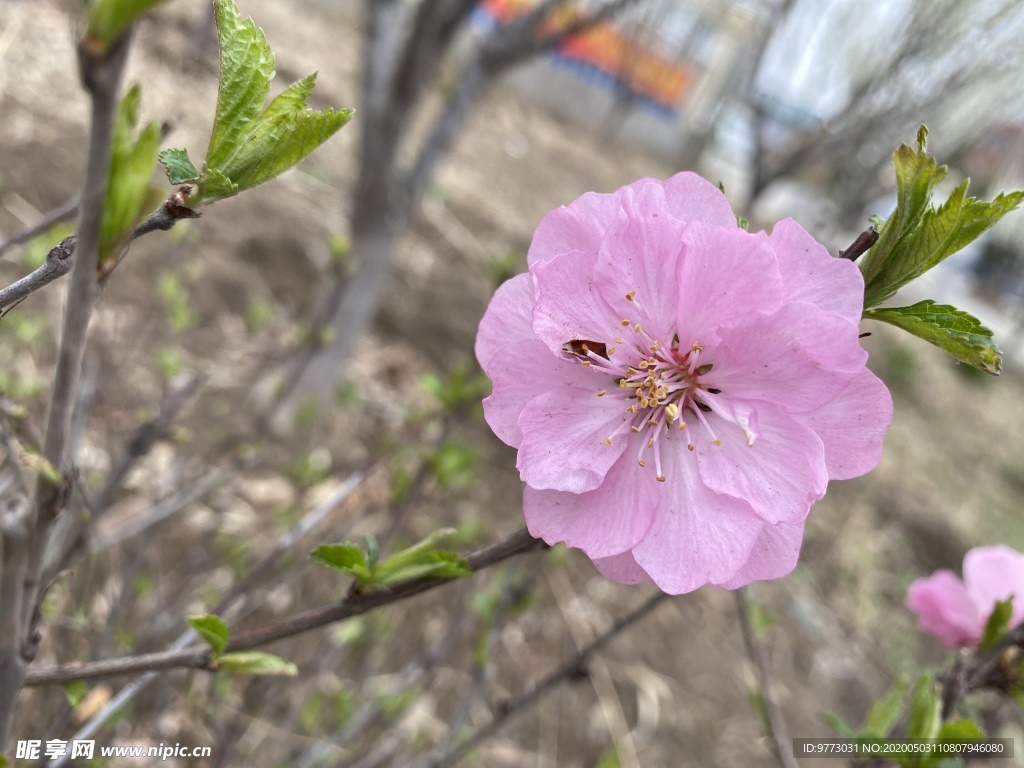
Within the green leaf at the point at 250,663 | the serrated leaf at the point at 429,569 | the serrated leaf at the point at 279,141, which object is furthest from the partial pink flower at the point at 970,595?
the serrated leaf at the point at 279,141

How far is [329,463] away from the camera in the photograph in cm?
318

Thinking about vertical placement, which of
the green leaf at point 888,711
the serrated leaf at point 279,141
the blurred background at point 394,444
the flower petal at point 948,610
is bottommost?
the blurred background at point 394,444

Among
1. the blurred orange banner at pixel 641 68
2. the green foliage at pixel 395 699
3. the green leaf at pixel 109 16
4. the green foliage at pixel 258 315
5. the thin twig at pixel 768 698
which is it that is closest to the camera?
the green leaf at pixel 109 16

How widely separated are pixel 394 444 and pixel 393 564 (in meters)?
0.96

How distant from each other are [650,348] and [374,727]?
→ 1.92 meters

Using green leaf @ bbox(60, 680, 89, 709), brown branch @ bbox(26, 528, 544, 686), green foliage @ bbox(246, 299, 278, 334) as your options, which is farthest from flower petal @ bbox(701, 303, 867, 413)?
green foliage @ bbox(246, 299, 278, 334)

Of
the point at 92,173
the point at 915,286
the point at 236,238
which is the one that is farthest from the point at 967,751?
the point at 915,286

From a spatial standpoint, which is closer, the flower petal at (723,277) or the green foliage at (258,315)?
the flower petal at (723,277)

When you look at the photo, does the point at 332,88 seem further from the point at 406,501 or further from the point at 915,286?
the point at 915,286

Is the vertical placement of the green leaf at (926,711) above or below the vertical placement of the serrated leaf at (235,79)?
below

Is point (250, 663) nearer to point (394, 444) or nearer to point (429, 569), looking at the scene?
point (429, 569)

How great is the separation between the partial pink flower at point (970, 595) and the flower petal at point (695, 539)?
714 millimetres

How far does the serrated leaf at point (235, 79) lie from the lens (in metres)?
0.54

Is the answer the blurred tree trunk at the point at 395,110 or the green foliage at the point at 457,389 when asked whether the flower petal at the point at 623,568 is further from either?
the blurred tree trunk at the point at 395,110
